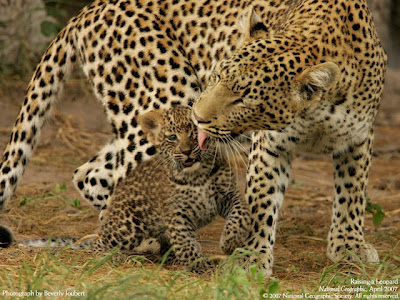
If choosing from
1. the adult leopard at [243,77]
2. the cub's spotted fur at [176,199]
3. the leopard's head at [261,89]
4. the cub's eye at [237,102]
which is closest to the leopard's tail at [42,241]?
the cub's spotted fur at [176,199]

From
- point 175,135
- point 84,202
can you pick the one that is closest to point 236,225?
point 175,135

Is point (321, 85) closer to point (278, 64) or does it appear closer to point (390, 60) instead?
point (278, 64)

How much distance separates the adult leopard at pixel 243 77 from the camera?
5375mm

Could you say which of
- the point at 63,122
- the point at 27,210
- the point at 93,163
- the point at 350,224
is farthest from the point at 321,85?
the point at 63,122

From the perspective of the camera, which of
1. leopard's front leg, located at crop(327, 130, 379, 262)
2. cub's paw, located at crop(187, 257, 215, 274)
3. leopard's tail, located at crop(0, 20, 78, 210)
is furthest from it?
leopard's tail, located at crop(0, 20, 78, 210)

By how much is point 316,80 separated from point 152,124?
148 centimetres

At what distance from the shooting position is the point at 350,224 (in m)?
6.64

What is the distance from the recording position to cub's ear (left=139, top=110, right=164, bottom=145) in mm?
6066

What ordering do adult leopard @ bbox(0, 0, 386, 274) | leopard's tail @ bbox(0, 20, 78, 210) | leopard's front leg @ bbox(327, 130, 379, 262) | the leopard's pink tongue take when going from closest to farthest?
adult leopard @ bbox(0, 0, 386, 274) → the leopard's pink tongue → leopard's front leg @ bbox(327, 130, 379, 262) → leopard's tail @ bbox(0, 20, 78, 210)

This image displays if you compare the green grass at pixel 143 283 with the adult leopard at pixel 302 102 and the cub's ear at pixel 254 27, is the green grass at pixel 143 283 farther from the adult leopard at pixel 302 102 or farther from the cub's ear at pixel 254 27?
the cub's ear at pixel 254 27

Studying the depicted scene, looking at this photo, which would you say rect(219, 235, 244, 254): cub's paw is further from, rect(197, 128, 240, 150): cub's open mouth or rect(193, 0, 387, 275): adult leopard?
rect(197, 128, 240, 150): cub's open mouth

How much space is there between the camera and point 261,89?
5258 millimetres

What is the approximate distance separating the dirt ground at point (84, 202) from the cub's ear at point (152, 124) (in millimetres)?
A: 1204

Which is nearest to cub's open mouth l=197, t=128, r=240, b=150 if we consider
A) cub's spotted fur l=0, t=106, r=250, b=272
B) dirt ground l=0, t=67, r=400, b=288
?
cub's spotted fur l=0, t=106, r=250, b=272
